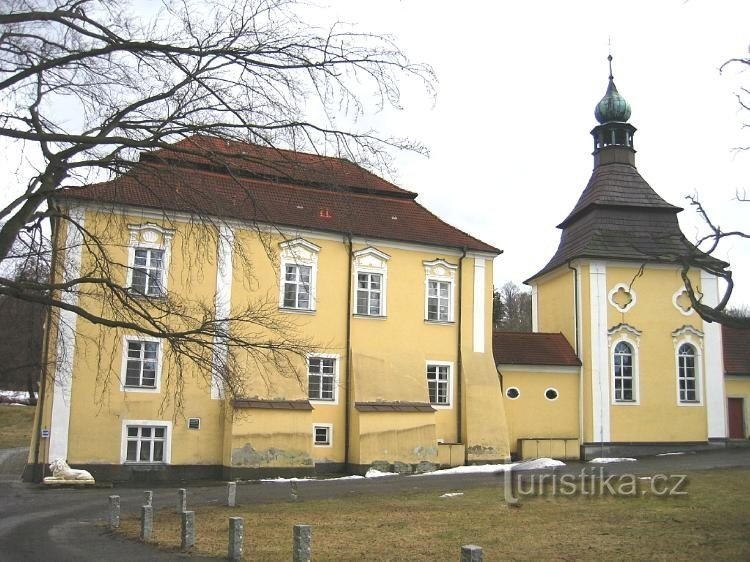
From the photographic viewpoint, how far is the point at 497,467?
23500 mm

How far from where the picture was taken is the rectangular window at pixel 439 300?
25866 millimetres

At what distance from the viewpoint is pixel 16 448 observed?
35531mm

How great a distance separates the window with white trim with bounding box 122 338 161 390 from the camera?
71.6 ft

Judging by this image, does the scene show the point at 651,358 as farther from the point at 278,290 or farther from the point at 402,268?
the point at 278,290

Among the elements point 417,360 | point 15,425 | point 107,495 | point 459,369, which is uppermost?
point 417,360

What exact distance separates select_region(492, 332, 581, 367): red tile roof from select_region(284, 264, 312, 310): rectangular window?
7.25 m

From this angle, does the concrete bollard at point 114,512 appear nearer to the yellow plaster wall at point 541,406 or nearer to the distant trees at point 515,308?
the yellow plaster wall at point 541,406

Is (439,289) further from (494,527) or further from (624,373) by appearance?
(494,527)

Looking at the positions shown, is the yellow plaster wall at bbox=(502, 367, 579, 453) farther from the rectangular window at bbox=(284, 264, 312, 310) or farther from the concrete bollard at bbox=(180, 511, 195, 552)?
the concrete bollard at bbox=(180, 511, 195, 552)

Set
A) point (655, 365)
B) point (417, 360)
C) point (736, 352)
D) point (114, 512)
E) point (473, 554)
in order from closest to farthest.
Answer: point (473, 554) → point (114, 512) → point (417, 360) → point (655, 365) → point (736, 352)

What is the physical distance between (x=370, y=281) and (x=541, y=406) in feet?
25.4

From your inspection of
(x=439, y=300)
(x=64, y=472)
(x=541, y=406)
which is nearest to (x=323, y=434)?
(x=439, y=300)

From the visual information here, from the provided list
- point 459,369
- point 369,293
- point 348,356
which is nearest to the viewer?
point 348,356

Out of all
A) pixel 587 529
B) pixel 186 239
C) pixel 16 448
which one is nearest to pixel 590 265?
pixel 587 529
